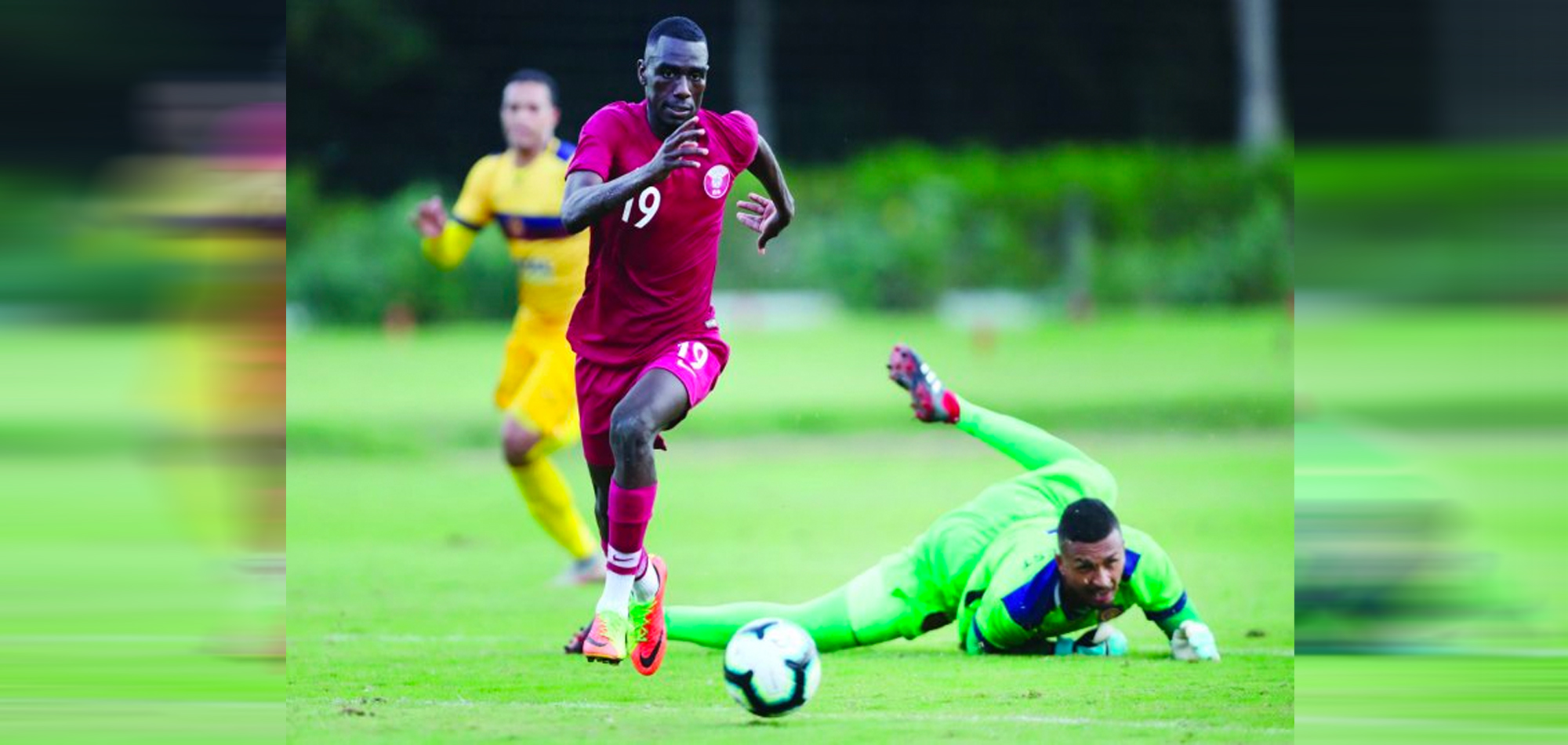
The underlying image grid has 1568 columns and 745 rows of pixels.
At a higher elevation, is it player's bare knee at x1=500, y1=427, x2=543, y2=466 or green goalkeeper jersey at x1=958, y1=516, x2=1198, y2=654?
player's bare knee at x1=500, y1=427, x2=543, y2=466

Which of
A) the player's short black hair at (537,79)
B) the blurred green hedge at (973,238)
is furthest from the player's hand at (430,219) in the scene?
the blurred green hedge at (973,238)

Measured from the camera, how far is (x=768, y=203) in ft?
22.8

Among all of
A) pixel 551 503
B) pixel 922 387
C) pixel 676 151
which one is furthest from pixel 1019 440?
pixel 551 503

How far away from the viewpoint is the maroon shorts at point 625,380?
642cm

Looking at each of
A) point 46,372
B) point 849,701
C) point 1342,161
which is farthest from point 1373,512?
point 46,372

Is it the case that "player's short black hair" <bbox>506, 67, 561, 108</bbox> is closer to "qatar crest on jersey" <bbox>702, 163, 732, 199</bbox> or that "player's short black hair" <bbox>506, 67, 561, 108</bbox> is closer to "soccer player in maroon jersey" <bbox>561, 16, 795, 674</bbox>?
"soccer player in maroon jersey" <bbox>561, 16, 795, 674</bbox>

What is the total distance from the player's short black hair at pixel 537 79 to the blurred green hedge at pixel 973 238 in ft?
17.5

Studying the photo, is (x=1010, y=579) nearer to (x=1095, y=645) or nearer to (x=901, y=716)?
(x=1095, y=645)

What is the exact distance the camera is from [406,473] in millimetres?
13539

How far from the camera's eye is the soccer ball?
20.8 ft

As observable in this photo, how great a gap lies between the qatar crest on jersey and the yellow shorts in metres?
2.25

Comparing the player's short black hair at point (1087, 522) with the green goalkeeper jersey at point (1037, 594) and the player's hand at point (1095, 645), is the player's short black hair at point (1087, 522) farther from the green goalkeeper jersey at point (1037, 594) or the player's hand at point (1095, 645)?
the player's hand at point (1095, 645)

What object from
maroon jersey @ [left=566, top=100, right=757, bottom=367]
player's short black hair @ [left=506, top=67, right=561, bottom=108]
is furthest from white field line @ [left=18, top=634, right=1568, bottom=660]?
player's short black hair @ [left=506, top=67, right=561, bottom=108]

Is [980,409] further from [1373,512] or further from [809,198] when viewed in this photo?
[809,198]
